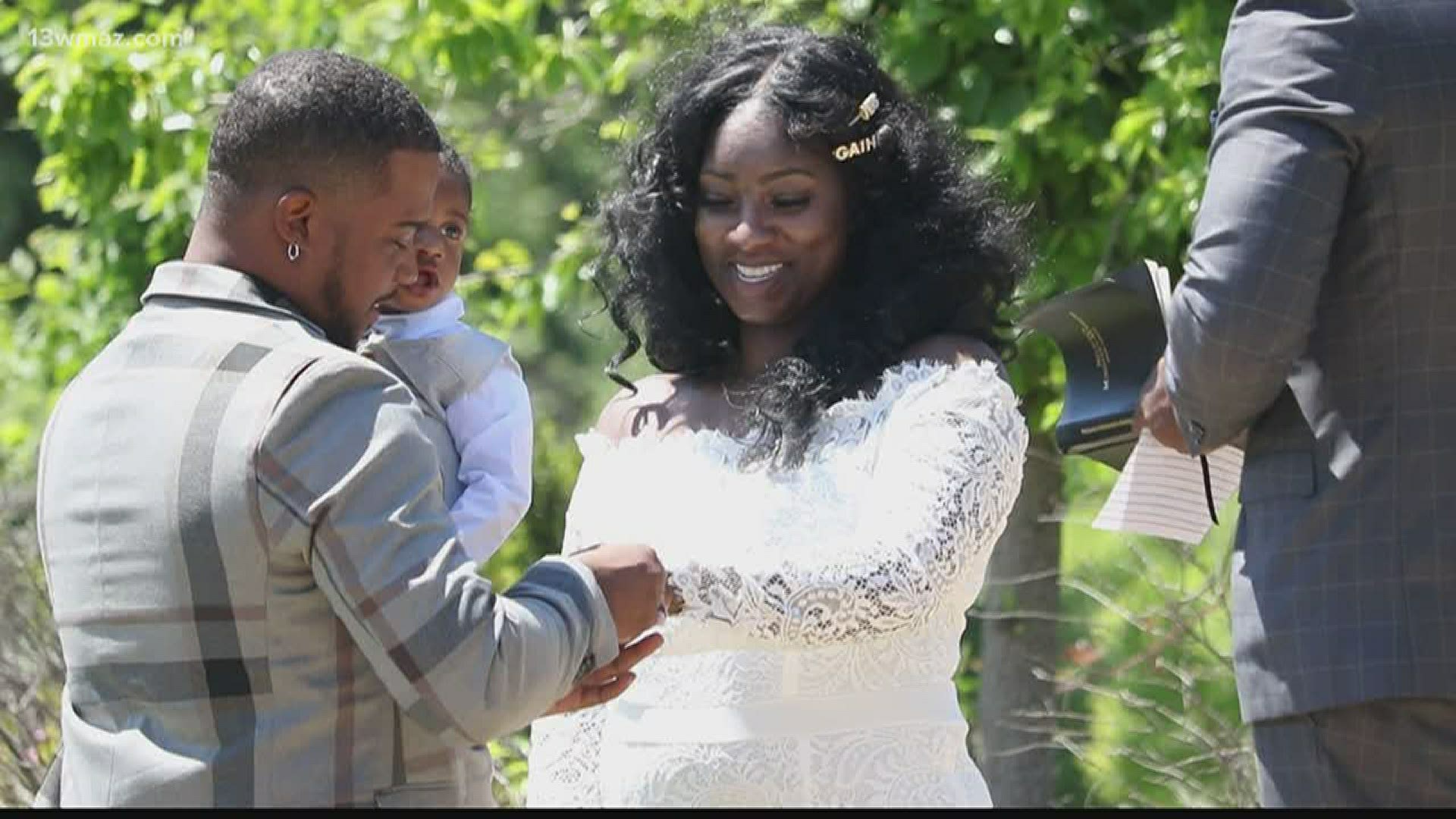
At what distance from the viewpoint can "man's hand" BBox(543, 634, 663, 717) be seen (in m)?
2.76

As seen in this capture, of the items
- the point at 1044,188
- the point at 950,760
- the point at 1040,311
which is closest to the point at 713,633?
the point at 950,760

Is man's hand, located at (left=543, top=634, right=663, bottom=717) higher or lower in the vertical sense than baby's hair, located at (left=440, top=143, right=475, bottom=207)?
lower

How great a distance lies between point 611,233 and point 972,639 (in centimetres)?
377

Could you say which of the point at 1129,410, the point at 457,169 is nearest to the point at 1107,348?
the point at 1129,410

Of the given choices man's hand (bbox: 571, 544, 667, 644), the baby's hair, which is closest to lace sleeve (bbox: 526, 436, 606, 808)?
the baby's hair

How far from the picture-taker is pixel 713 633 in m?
3.28

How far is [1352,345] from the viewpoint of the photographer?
317 centimetres

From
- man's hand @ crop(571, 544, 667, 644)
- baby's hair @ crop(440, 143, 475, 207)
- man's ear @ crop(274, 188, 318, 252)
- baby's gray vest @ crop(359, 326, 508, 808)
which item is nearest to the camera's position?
man's ear @ crop(274, 188, 318, 252)

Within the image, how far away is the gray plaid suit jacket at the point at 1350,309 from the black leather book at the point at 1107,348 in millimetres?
311

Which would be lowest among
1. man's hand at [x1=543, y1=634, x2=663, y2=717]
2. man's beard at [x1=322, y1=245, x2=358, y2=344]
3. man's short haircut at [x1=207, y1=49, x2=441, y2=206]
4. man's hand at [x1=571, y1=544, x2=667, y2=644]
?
man's hand at [x1=543, y1=634, x2=663, y2=717]

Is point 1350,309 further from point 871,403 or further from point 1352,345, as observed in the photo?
point 871,403

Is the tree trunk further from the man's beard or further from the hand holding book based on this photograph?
Answer: the man's beard

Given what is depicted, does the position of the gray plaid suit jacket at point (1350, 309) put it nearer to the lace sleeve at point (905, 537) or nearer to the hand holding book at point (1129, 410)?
the hand holding book at point (1129, 410)

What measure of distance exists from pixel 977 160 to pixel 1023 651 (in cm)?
165
